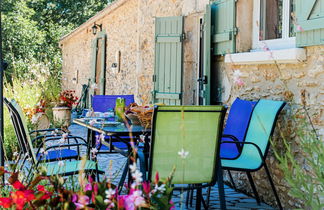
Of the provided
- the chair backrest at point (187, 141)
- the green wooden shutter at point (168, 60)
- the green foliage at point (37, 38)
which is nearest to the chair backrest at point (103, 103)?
the green wooden shutter at point (168, 60)

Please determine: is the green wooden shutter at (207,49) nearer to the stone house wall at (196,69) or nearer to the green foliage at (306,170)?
the stone house wall at (196,69)

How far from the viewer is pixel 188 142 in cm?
315

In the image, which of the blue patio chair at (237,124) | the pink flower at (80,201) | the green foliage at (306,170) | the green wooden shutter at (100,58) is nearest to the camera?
the pink flower at (80,201)

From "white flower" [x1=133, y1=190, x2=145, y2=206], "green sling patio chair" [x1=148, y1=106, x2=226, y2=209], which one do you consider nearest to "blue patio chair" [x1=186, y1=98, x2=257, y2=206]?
"green sling patio chair" [x1=148, y1=106, x2=226, y2=209]

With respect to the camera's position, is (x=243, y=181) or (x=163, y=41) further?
(x=163, y=41)

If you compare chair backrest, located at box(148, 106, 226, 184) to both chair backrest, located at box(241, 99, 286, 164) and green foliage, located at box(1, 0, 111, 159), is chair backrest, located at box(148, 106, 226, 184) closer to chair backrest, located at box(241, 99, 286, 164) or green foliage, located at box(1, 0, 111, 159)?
chair backrest, located at box(241, 99, 286, 164)

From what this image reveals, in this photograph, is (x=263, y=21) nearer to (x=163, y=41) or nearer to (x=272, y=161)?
(x=272, y=161)

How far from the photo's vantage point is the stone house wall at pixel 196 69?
3922mm

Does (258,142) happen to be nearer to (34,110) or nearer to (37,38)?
(34,110)

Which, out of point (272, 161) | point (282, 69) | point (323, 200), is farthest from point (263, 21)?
point (323, 200)

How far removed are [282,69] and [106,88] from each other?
7528mm

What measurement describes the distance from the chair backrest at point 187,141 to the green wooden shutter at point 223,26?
210 cm

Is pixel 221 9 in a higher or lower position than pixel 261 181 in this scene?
higher

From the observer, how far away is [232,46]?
→ 5.14 meters
